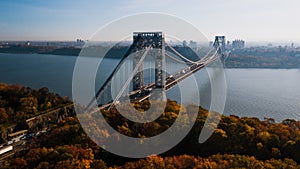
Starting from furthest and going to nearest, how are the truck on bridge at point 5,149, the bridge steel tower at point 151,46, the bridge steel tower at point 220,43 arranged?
the bridge steel tower at point 220,43, the bridge steel tower at point 151,46, the truck on bridge at point 5,149

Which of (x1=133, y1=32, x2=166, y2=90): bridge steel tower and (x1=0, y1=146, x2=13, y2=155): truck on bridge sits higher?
(x1=133, y1=32, x2=166, y2=90): bridge steel tower

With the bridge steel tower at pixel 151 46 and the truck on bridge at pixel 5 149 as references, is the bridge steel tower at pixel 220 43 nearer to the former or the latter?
the bridge steel tower at pixel 151 46

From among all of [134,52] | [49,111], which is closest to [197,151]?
[134,52]

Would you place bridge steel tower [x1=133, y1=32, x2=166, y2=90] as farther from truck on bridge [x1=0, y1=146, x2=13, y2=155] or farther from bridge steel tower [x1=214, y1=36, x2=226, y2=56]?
bridge steel tower [x1=214, y1=36, x2=226, y2=56]

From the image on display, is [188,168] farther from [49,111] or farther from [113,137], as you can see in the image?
[49,111]

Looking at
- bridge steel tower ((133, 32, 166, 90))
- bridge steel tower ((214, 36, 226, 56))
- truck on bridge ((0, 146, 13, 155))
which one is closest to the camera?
truck on bridge ((0, 146, 13, 155))

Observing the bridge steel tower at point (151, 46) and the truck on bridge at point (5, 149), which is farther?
the bridge steel tower at point (151, 46)

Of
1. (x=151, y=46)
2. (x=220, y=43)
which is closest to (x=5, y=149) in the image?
(x=151, y=46)

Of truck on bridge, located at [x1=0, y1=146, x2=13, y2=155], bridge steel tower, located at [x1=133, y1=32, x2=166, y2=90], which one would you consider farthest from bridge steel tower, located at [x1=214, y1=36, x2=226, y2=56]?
truck on bridge, located at [x1=0, y1=146, x2=13, y2=155]

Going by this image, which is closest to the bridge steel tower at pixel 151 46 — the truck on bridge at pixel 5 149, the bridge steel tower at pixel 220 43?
the truck on bridge at pixel 5 149

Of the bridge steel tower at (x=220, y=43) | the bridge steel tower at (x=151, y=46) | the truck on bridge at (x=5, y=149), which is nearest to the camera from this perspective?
the truck on bridge at (x=5, y=149)

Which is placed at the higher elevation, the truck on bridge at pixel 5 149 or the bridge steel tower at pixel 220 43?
→ the bridge steel tower at pixel 220 43
